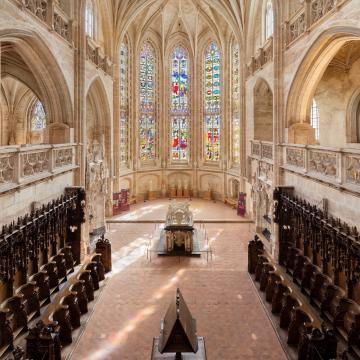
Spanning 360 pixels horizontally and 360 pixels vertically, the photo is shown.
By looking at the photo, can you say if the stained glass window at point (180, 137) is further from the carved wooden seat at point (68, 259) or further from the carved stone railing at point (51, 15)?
the carved wooden seat at point (68, 259)

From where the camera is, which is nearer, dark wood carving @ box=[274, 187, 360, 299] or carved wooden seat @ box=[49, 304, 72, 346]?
carved wooden seat @ box=[49, 304, 72, 346]

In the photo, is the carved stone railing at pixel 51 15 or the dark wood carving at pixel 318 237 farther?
the carved stone railing at pixel 51 15

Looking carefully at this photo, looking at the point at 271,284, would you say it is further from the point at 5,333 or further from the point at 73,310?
the point at 5,333

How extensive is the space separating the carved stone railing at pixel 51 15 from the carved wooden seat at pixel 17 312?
26.1 feet

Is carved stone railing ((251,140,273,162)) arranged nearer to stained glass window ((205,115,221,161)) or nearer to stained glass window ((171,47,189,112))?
stained glass window ((205,115,221,161))

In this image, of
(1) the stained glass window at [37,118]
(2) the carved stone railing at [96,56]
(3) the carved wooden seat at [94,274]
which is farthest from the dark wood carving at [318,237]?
(1) the stained glass window at [37,118]

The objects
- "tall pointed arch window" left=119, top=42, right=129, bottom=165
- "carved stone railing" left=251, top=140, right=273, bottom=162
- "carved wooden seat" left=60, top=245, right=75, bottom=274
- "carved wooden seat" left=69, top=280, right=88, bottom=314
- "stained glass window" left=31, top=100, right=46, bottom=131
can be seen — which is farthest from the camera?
"stained glass window" left=31, top=100, right=46, bottom=131

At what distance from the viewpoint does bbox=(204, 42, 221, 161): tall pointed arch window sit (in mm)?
28734

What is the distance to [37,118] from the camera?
31109 mm

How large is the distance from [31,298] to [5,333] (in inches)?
67.5

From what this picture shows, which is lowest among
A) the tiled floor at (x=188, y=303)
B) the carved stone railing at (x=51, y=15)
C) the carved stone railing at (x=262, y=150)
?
the tiled floor at (x=188, y=303)

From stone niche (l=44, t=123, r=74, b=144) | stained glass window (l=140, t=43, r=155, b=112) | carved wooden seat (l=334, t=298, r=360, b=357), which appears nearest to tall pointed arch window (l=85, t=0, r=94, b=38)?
stone niche (l=44, t=123, r=74, b=144)

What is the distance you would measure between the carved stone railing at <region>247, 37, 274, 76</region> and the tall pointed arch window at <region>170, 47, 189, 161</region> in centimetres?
892

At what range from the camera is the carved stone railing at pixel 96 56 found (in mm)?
17922
